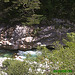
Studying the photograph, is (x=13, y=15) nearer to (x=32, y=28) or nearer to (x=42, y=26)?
(x=32, y=28)

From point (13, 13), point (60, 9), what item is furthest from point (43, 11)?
point (13, 13)

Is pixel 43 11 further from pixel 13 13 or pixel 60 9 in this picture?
pixel 13 13

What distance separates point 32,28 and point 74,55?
559 centimetres

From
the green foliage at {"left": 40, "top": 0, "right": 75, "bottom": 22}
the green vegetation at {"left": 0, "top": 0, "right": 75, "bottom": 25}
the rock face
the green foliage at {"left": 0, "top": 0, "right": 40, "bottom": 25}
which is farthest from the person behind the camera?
the green foliage at {"left": 40, "top": 0, "right": 75, "bottom": 22}

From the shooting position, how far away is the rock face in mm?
7449

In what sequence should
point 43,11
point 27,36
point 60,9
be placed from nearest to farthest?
point 27,36 < point 43,11 < point 60,9

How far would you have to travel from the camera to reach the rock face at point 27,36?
7.45 metres

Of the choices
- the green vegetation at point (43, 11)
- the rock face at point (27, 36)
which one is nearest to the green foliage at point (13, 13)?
the green vegetation at point (43, 11)

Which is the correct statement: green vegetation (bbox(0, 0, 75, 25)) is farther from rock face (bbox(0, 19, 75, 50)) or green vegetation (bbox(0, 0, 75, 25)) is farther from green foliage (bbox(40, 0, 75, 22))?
rock face (bbox(0, 19, 75, 50))

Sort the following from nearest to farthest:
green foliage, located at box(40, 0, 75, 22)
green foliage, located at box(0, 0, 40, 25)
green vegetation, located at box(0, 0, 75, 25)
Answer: green foliage, located at box(0, 0, 40, 25) → green vegetation, located at box(0, 0, 75, 25) → green foliage, located at box(40, 0, 75, 22)

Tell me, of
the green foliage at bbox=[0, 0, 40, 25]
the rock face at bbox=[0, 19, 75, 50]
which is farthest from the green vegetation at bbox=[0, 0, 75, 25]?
the rock face at bbox=[0, 19, 75, 50]

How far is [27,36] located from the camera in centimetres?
756

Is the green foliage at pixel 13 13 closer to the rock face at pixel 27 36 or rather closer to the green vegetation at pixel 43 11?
the green vegetation at pixel 43 11

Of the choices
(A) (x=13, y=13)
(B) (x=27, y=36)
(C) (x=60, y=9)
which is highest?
(C) (x=60, y=9)
